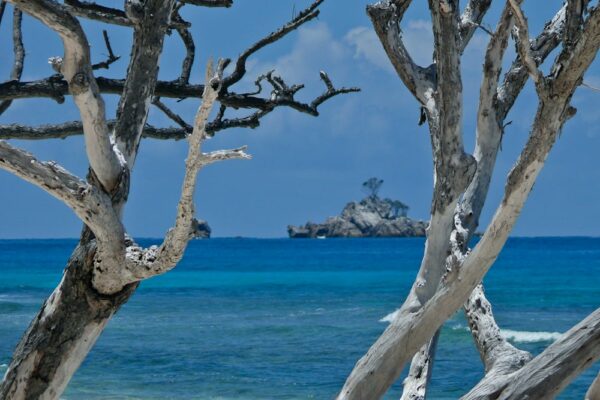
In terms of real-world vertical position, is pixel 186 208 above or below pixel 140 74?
below

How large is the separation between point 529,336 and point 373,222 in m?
91.1

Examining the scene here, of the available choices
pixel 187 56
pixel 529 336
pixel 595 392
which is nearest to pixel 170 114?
pixel 187 56

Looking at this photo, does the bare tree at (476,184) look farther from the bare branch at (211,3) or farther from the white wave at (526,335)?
the white wave at (526,335)

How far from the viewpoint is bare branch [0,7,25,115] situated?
558 cm

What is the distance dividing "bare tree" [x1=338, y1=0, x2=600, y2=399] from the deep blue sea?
10602mm

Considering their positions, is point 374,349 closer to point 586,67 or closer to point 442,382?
point 586,67

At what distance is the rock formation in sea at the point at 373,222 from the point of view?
114 m

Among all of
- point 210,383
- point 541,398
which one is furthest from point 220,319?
point 541,398

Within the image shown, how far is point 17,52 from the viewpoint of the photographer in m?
5.79

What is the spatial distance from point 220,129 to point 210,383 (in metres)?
12.9

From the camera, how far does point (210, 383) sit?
60.5 ft

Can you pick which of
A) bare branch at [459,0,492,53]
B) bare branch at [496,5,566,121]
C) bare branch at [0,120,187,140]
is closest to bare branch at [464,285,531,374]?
bare branch at [496,5,566,121]

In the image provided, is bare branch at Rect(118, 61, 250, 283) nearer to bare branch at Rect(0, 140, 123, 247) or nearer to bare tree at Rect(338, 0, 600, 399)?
bare branch at Rect(0, 140, 123, 247)

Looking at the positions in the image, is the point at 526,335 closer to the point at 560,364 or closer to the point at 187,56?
the point at 187,56
